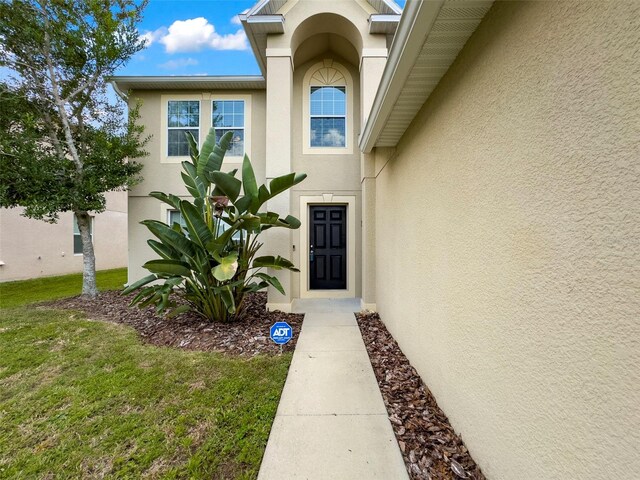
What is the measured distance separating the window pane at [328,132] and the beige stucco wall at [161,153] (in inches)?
65.5

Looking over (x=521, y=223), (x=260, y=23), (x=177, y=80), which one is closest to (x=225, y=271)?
(x=521, y=223)

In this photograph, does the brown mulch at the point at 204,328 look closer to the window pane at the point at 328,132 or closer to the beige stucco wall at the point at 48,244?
the window pane at the point at 328,132

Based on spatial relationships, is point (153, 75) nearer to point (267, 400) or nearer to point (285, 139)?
point (285, 139)

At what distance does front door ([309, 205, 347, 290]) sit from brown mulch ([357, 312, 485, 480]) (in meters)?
3.33

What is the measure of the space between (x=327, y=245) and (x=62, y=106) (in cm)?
733

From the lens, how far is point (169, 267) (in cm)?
471

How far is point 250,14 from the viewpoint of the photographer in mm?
5906

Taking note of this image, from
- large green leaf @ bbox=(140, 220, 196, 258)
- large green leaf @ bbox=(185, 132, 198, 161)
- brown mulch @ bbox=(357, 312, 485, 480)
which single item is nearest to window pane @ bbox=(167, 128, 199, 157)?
large green leaf @ bbox=(185, 132, 198, 161)

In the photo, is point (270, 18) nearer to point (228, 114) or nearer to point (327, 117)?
point (327, 117)

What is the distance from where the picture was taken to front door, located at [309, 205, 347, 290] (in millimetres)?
7207

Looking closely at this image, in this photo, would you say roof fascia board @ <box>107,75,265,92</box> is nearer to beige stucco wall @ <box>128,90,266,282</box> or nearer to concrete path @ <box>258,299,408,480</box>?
beige stucco wall @ <box>128,90,266,282</box>

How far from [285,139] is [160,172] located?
4185mm

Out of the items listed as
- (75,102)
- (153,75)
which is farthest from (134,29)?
(75,102)

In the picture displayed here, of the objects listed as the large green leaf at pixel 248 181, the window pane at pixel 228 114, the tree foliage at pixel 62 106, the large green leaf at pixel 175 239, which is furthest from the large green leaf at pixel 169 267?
the window pane at pixel 228 114
